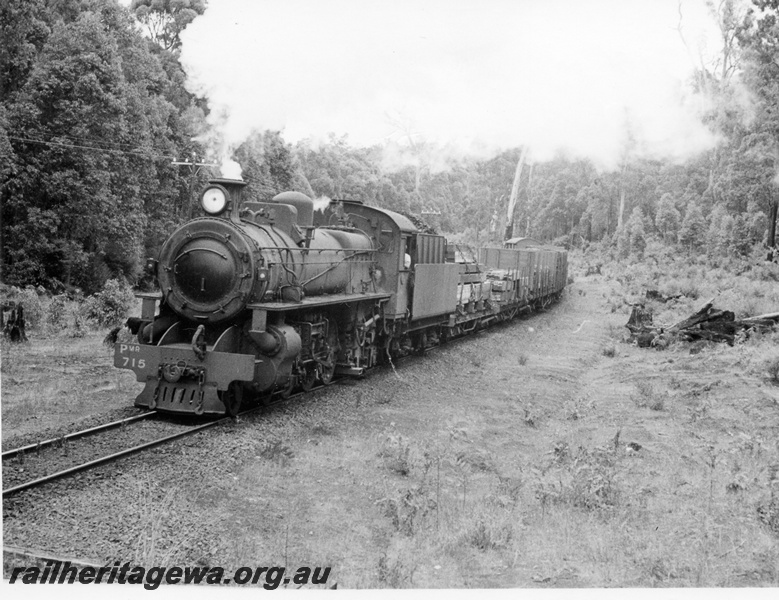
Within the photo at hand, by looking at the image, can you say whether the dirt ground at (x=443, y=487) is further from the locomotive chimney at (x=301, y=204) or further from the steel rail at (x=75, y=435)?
the locomotive chimney at (x=301, y=204)

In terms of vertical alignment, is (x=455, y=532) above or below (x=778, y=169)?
below

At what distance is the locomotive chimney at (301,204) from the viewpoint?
10.4 metres

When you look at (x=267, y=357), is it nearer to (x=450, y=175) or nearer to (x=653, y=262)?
(x=653, y=262)

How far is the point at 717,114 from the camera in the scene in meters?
23.2

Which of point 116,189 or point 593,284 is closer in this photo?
point 116,189

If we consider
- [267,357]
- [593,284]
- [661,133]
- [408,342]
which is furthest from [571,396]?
[593,284]

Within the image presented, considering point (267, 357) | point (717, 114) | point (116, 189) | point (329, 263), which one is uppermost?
point (717, 114)

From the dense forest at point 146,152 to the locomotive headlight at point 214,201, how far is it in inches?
84.8

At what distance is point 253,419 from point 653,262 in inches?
980

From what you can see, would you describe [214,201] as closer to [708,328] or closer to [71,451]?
[71,451]

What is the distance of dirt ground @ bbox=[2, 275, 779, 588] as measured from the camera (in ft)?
17.0

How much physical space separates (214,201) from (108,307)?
28.3 feet

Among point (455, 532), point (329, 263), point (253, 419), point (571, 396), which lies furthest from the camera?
point (571, 396)

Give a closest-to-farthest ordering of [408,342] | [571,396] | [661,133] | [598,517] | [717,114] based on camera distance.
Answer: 1. [598,517]
2. [571,396]
3. [408,342]
4. [717,114]
5. [661,133]
